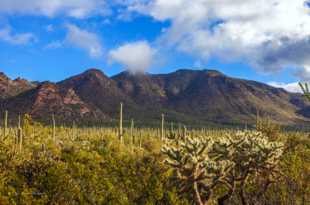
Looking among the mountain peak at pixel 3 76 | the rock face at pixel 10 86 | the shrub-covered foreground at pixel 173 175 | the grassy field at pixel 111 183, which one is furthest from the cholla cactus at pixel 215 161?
the mountain peak at pixel 3 76

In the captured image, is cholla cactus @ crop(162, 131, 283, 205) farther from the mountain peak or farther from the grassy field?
the mountain peak

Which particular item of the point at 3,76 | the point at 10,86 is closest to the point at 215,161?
the point at 10,86

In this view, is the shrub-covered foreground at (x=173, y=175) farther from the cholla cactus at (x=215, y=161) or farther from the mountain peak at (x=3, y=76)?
the mountain peak at (x=3, y=76)

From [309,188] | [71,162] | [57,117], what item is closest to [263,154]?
[309,188]

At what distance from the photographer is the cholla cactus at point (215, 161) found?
38.5ft

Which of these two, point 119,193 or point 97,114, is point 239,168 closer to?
point 119,193

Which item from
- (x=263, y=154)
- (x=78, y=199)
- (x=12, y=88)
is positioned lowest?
(x=78, y=199)

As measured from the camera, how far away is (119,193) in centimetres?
1980

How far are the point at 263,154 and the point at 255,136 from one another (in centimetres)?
111

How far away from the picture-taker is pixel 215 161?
13156 millimetres

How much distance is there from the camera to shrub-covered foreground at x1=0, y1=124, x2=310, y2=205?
1202cm

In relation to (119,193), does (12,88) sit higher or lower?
higher

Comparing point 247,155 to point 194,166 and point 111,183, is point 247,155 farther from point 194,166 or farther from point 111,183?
point 111,183

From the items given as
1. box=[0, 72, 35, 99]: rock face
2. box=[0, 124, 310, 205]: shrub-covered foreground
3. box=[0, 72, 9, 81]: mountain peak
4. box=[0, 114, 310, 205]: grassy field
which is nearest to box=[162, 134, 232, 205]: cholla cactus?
box=[0, 124, 310, 205]: shrub-covered foreground
